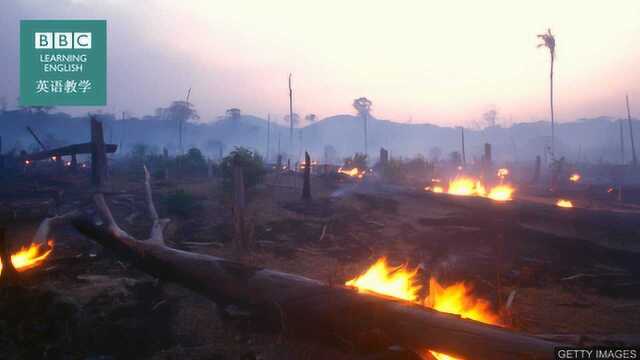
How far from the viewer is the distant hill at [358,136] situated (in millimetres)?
99344

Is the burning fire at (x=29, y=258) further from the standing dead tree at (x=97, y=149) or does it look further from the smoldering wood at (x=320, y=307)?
the standing dead tree at (x=97, y=149)

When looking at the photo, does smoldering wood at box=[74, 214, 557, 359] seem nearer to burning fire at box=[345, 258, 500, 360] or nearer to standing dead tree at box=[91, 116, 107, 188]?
burning fire at box=[345, 258, 500, 360]

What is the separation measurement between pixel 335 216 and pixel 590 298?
10.1 m

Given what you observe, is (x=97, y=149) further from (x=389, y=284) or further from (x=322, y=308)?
(x=322, y=308)

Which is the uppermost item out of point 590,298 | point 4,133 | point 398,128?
point 398,128

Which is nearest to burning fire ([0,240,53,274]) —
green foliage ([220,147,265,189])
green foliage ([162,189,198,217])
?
green foliage ([162,189,198,217])

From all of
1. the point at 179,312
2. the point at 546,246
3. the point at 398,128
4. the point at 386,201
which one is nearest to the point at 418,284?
the point at 179,312

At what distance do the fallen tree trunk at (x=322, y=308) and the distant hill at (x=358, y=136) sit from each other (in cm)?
8481

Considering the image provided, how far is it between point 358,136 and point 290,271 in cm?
18455

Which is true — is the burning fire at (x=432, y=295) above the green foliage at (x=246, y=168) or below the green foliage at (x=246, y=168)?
below

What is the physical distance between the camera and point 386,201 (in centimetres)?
1981

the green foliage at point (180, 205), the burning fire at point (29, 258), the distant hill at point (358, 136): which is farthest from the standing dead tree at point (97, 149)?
the distant hill at point (358, 136)

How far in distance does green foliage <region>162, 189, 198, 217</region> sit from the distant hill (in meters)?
73.4

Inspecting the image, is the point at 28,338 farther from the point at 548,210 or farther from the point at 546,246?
the point at 548,210
